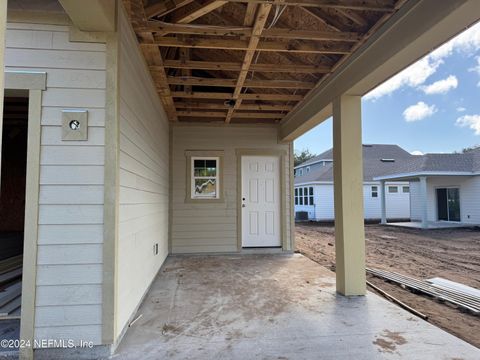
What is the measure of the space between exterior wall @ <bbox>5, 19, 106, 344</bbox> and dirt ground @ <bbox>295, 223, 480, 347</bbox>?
3095 millimetres

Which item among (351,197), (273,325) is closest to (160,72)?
(351,197)

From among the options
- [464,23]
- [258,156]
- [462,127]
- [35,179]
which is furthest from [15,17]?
[462,127]

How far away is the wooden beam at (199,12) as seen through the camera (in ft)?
8.10

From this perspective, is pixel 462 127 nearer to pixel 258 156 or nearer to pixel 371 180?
pixel 371 180

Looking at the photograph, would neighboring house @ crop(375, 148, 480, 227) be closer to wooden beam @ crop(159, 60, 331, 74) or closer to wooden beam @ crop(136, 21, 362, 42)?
wooden beam @ crop(159, 60, 331, 74)

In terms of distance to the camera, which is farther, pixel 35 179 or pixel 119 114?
pixel 119 114

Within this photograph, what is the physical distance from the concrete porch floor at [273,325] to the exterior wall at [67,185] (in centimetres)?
51

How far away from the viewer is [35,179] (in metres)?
2.13

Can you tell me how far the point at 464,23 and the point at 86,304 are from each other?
3421 mm

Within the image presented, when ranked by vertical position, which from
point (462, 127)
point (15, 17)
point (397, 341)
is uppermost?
point (462, 127)

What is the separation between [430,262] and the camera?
18.6ft

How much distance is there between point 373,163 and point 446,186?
5.38 meters

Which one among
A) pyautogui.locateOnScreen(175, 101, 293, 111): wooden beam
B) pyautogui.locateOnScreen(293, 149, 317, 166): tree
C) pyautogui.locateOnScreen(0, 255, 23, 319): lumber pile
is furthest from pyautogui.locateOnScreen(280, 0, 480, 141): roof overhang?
pyautogui.locateOnScreen(293, 149, 317, 166): tree

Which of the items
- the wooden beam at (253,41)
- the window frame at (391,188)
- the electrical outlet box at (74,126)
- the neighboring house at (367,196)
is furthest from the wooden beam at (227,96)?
the window frame at (391,188)
